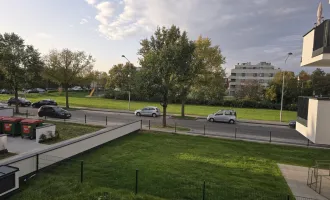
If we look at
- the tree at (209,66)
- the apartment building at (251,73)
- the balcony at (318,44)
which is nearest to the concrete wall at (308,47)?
the balcony at (318,44)

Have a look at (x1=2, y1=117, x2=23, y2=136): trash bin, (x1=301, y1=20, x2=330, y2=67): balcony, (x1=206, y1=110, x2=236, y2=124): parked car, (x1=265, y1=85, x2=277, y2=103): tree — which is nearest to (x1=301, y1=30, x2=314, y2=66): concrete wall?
(x1=301, y1=20, x2=330, y2=67): balcony

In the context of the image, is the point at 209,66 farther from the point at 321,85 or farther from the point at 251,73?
the point at 251,73

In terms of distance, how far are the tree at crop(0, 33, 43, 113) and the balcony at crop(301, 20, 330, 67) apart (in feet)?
94.5

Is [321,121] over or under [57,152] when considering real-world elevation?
over

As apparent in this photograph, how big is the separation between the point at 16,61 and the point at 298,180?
29864 millimetres

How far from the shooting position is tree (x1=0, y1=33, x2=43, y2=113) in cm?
2693

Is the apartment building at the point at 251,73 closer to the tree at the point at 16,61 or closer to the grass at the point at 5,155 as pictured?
the tree at the point at 16,61

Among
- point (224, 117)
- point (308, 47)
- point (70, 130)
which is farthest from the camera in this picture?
point (224, 117)

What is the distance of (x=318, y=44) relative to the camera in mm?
8656

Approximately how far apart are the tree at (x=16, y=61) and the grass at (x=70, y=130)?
31.7 ft

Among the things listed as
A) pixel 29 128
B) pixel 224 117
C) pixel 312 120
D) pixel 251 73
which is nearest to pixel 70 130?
pixel 29 128

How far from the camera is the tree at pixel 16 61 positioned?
26.9 meters

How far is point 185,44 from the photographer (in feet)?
72.3

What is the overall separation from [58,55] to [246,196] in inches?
1382
